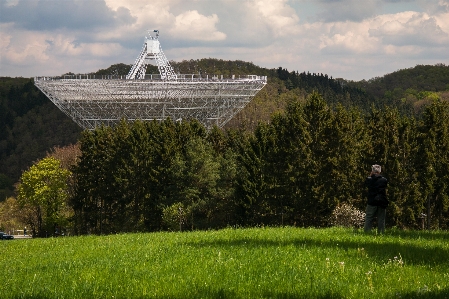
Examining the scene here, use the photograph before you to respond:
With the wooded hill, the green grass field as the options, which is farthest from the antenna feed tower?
the green grass field

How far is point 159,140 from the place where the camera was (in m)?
54.9

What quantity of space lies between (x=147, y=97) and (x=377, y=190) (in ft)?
142

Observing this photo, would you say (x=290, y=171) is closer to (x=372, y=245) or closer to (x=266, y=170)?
(x=266, y=170)

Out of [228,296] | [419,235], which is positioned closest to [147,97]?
[419,235]

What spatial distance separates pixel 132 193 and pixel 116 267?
44.7m

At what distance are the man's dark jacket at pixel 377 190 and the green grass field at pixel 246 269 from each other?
83 cm

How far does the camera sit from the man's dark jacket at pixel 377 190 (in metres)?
15.8

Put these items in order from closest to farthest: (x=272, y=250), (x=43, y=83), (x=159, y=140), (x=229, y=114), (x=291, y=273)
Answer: (x=291, y=273), (x=272, y=250), (x=159, y=140), (x=43, y=83), (x=229, y=114)

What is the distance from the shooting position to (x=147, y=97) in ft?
188

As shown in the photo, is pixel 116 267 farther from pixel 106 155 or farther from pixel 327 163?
pixel 106 155

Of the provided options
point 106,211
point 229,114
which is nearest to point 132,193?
point 106,211

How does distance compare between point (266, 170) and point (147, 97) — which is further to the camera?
point (147, 97)

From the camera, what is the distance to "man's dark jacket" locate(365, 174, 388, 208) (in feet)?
51.7

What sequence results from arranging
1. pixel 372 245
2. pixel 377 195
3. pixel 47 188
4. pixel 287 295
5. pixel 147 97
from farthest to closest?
1. pixel 47 188
2. pixel 147 97
3. pixel 377 195
4. pixel 372 245
5. pixel 287 295
